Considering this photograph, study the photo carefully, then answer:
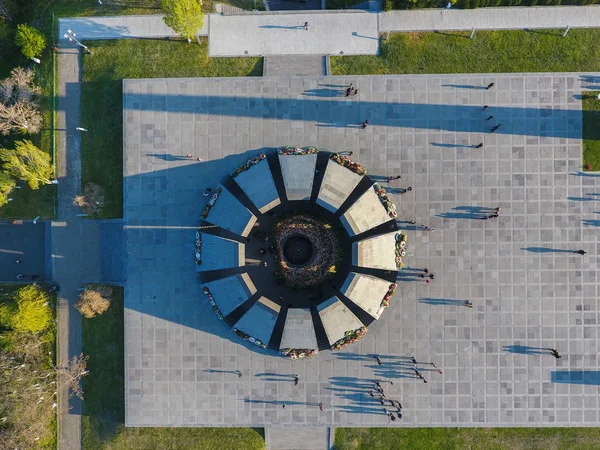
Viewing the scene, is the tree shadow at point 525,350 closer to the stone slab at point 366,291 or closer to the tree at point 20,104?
the stone slab at point 366,291

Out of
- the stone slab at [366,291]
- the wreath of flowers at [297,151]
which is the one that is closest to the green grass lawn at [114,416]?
the stone slab at [366,291]

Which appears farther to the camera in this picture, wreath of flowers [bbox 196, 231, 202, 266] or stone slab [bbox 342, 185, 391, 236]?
wreath of flowers [bbox 196, 231, 202, 266]

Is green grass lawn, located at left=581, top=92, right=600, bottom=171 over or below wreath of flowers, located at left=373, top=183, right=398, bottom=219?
over

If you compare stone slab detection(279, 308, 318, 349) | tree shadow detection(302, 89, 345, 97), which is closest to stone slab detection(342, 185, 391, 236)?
stone slab detection(279, 308, 318, 349)

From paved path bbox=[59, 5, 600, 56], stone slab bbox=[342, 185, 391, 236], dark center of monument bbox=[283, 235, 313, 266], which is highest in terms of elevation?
paved path bbox=[59, 5, 600, 56]

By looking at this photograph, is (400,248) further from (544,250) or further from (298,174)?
(544,250)

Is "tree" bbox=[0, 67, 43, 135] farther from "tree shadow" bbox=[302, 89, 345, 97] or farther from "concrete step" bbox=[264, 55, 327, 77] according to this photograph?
"tree shadow" bbox=[302, 89, 345, 97]

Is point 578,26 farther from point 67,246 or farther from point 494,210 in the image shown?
point 67,246

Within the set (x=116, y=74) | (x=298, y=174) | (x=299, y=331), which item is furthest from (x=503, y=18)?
(x=116, y=74)

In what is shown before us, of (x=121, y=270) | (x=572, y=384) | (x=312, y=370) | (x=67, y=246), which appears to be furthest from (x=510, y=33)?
(x=67, y=246)
